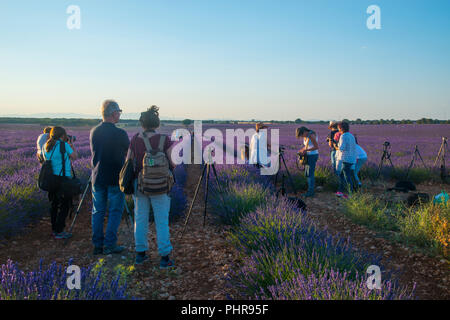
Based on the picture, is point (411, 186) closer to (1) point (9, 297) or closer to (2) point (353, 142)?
(2) point (353, 142)

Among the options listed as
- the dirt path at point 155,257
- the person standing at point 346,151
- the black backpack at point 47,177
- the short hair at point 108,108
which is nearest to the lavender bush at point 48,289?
the dirt path at point 155,257

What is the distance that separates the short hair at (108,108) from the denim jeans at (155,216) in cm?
108

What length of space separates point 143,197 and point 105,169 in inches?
30.7

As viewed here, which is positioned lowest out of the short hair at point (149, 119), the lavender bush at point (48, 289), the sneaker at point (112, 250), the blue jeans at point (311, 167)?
the sneaker at point (112, 250)

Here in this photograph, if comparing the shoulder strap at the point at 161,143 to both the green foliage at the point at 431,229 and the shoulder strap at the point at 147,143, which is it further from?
the green foliage at the point at 431,229

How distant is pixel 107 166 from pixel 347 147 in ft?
18.7

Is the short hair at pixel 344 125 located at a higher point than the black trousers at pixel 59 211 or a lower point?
higher

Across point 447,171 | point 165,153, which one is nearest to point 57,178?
point 165,153

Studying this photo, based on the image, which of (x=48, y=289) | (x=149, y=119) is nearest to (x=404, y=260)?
(x=149, y=119)

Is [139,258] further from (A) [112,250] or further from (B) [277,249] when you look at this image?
(B) [277,249]

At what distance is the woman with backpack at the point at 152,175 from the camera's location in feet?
11.3
